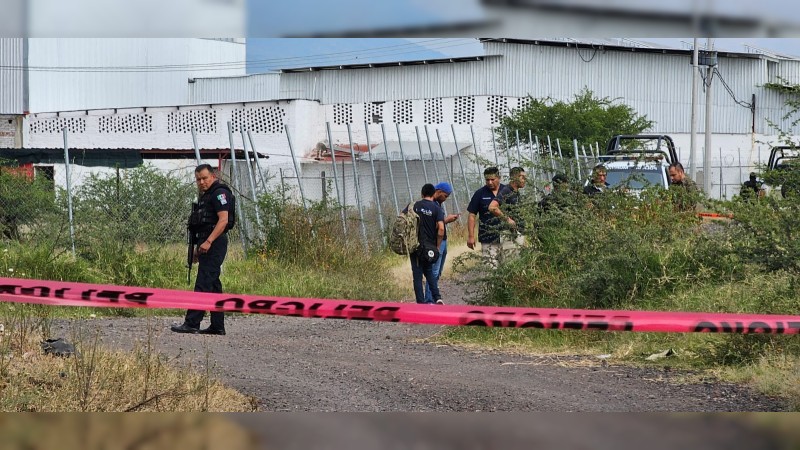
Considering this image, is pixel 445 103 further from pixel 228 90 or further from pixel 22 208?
pixel 22 208

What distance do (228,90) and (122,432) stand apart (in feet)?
190

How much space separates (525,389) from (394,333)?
3.84 m

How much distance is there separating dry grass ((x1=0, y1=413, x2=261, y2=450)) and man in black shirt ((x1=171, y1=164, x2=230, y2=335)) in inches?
179

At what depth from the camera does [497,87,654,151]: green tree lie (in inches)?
1742

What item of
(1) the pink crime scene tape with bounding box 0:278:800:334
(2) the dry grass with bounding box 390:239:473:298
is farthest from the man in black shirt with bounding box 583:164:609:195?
(1) the pink crime scene tape with bounding box 0:278:800:334

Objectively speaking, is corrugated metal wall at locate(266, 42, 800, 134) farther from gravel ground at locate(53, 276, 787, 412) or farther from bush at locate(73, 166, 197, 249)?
gravel ground at locate(53, 276, 787, 412)

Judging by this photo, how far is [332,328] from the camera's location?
12.7 meters

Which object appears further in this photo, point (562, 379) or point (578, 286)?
point (578, 286)

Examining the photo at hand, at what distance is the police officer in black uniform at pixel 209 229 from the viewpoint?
427 inches

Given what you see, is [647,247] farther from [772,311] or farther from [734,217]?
[772,311]

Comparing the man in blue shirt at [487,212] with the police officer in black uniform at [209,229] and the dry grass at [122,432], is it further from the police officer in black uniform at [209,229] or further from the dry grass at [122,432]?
the dry grass at [122,432]

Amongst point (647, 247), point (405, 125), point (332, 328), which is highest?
point (405, 125)

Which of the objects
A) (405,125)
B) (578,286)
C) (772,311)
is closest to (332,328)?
(578,286)

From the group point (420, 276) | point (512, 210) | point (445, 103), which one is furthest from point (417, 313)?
point (445, 103)
